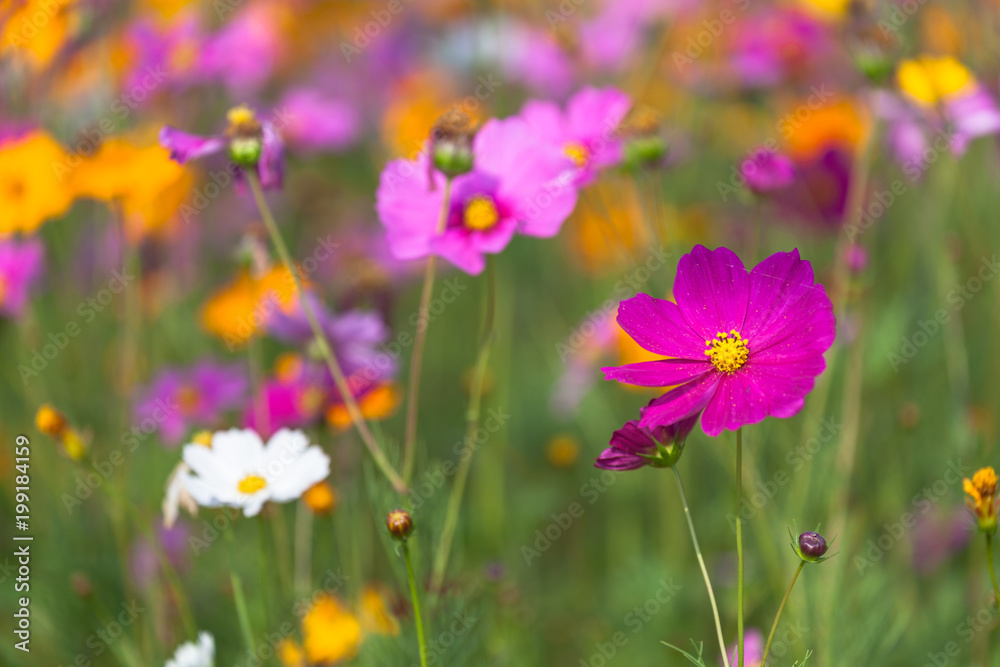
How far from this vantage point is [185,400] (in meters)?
1.16

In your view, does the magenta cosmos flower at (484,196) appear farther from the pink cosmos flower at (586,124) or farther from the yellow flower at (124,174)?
the yellow flower at (124,174)

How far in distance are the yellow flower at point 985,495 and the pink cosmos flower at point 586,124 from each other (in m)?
0.49

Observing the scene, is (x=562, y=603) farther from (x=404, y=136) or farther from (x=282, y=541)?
(x=404, y=136)

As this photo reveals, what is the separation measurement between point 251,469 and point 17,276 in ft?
2.06

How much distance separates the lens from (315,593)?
875mm

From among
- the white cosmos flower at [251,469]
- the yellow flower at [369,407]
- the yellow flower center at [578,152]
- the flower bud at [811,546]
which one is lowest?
the yellow flower at [369,407]

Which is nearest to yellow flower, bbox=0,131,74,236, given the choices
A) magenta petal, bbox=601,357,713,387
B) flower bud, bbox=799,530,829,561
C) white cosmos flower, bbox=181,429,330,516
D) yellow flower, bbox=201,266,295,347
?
yellow flower, bbox=201,266,295,347

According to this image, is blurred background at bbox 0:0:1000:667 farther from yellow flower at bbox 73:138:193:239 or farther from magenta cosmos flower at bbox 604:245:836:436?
magenta cosmos flower at bbox 604:245:836:436

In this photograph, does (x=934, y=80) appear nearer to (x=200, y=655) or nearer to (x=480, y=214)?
(x=480, y=214)

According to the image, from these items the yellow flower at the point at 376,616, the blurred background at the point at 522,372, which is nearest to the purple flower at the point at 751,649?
the blurred background at the point at 522,372

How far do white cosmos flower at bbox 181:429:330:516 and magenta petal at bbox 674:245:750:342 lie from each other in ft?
1.00

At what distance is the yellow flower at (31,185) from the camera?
3.25ft

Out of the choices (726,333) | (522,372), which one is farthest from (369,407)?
(522,372)

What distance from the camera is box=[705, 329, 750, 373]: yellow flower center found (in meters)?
0.57
